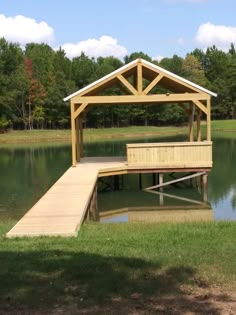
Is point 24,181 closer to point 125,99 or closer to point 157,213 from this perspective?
point 125,99

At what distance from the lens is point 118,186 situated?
20.0 meters

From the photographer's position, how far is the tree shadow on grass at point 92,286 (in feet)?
14.9

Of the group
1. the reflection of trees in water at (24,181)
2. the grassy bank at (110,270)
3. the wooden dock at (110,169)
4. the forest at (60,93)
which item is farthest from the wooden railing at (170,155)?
the forest at (60,93)

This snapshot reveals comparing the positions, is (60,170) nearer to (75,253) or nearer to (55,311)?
(75,253)

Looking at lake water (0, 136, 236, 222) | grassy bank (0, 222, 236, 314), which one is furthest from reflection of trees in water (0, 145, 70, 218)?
grassy bank (0, 222, 236, 314)

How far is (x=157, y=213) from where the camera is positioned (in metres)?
14.4

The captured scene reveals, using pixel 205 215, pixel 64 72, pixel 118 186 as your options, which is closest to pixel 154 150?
pixel 118 186

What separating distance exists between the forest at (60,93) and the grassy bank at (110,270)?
5747 centimetres

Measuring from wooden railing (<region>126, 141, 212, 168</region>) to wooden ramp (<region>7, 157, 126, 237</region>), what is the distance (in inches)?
27.3

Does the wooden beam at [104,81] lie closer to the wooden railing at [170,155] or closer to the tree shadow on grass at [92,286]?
the wooden railing at [170,155]

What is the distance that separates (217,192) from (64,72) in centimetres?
5768

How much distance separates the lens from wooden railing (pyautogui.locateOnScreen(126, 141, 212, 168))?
18422 mm

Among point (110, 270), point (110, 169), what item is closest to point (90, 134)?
point (110, 169)

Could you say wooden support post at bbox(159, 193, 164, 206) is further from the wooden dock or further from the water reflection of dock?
the wooden dock
